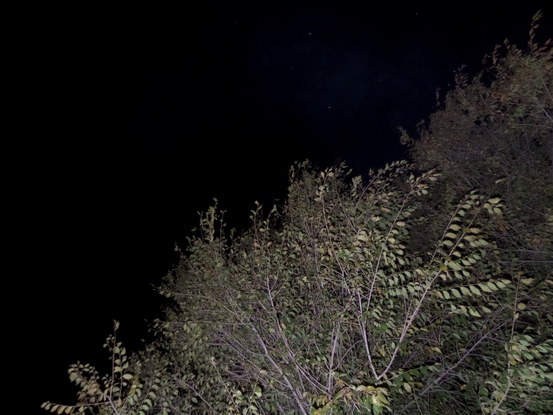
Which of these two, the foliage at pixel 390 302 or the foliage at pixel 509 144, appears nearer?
the foliage at pixel 390 302

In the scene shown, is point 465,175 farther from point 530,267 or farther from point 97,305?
point 97,305

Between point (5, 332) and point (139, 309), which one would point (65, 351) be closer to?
point (5, 332)

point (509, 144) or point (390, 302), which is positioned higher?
point (509, 144)

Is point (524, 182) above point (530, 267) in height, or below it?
above

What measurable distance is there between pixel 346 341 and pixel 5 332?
19.3 m

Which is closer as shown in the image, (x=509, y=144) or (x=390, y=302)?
(x=390, y=302)

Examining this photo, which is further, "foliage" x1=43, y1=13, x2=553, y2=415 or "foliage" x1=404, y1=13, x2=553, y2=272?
"foliage" x1=404, y1=13, x2=553, y2=272

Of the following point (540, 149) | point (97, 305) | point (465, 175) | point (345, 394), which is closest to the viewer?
point (345, 394)

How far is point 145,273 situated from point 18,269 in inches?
347

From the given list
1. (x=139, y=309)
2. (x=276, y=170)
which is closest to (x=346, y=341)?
(x=139, y=309)

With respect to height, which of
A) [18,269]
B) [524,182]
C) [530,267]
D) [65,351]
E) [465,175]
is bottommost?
[530,267]

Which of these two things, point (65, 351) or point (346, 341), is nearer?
point (346, 341)

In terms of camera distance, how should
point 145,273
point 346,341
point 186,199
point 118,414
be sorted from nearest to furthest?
point 118,414 < point 346,341 < point 145,273 < point 186,199

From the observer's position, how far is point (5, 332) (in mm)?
15617
